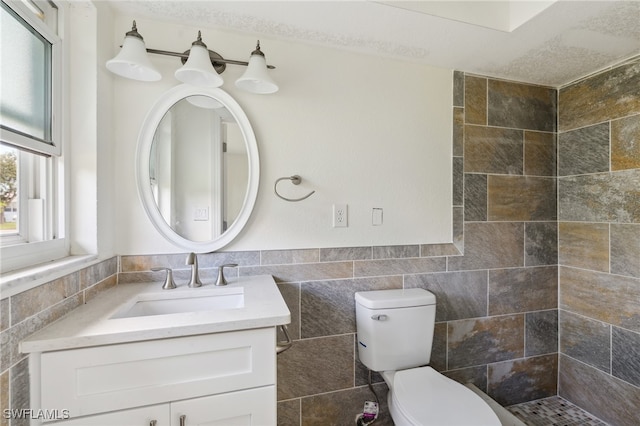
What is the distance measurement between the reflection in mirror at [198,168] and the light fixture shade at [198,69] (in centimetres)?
13

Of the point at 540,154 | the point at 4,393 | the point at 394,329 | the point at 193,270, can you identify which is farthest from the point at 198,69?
the point at 540,154

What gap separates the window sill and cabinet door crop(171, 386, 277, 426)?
54 centimetres

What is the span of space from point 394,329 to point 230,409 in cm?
84

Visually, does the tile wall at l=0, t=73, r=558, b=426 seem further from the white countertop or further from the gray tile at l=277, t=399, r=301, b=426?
the white countertop

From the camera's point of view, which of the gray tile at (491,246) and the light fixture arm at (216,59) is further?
the gray tile at (491,246)

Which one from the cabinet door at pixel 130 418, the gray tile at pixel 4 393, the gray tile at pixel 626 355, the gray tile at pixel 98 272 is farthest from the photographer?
the gray tile at pixel 626 355

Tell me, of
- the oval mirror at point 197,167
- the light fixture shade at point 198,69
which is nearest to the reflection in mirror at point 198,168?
the oval mirror at point 197,167

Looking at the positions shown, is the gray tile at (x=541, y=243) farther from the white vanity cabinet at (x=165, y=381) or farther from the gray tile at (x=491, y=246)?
the white vanity cabinet at (x=165, y=381)

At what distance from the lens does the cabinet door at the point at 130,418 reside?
83 cm

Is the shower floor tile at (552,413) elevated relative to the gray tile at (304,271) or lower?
lower

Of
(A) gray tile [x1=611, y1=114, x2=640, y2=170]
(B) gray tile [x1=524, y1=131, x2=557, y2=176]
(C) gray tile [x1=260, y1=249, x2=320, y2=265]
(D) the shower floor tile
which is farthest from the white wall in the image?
(D) the shower floor tile

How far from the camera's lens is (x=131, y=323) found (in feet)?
2.98

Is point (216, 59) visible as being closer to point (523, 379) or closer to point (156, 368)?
point (156, 368)

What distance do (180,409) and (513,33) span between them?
6.75 ft
